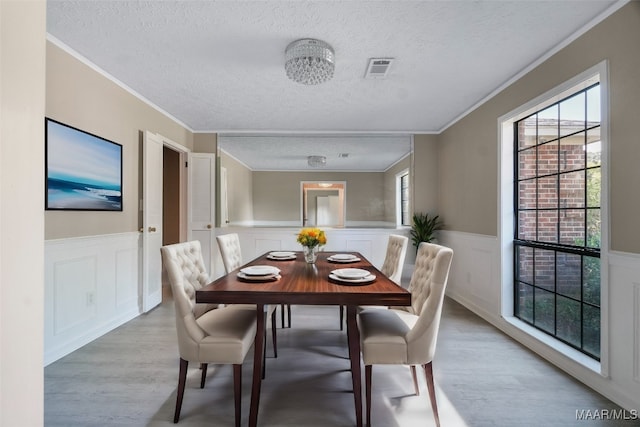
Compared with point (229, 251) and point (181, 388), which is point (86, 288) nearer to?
point (229, 251)

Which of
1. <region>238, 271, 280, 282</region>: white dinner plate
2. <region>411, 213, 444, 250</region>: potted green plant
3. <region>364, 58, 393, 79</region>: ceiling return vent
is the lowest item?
<region>238, 271, 280, 282</region>: white dinner plate

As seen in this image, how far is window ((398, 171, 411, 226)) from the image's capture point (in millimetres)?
4988

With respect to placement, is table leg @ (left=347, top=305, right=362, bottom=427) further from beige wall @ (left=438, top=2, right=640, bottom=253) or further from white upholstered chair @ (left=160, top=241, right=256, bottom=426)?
beige wall @ (left=438, top=2, right=640, bottom=253)

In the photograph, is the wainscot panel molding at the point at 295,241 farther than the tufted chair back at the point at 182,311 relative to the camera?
Yes

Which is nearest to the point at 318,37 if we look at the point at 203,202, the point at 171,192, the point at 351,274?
the point at 351,274

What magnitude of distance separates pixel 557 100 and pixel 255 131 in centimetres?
378

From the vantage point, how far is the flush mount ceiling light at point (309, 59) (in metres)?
2.27

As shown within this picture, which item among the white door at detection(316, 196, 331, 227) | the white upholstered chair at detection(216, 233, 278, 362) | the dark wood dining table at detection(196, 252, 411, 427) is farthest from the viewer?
the white door at detection(316, 196, 331, 227)

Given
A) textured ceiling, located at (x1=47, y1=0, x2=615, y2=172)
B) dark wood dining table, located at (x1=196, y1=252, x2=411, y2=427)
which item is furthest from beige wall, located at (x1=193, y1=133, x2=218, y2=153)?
dark wood dining table, located at (x1=196, y1=252, x2=411, y2=427)

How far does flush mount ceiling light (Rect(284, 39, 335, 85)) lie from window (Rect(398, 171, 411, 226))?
2.98 m

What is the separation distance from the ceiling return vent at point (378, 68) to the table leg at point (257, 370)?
2144 millimetres

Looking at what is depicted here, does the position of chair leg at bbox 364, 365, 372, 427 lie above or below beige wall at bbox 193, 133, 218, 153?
below

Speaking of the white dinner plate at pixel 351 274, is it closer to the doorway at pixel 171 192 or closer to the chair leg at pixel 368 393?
the chair leg at pixel 368 393

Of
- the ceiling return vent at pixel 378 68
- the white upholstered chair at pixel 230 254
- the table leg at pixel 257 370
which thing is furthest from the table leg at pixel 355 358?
the ceiling return vent at pixel 378 68
